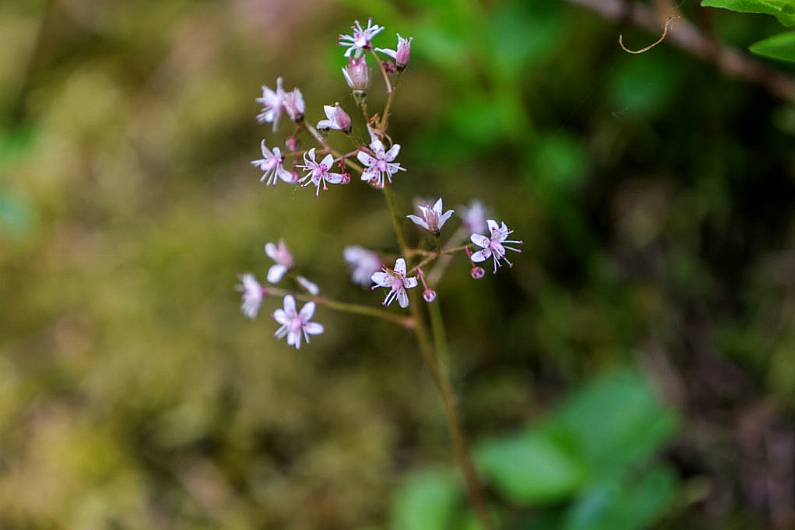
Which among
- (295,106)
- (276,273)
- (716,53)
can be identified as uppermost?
(716,53)

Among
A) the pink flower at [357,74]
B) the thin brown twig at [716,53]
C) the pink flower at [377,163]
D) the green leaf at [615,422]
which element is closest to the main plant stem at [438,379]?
the pink flower at [377,163]

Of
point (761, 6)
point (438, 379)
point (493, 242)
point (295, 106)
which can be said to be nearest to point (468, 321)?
point (438, 379)

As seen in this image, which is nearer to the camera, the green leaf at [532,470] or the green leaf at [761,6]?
the green leaf at [761,6]

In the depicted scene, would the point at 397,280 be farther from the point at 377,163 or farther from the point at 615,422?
the point at 615,422

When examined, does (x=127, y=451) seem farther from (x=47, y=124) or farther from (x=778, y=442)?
(x=778, y=442)

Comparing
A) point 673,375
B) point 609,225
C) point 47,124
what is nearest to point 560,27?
point 609,225

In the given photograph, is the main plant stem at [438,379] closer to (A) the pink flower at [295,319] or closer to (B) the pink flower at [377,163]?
(B) the pink flower at [377,163]
